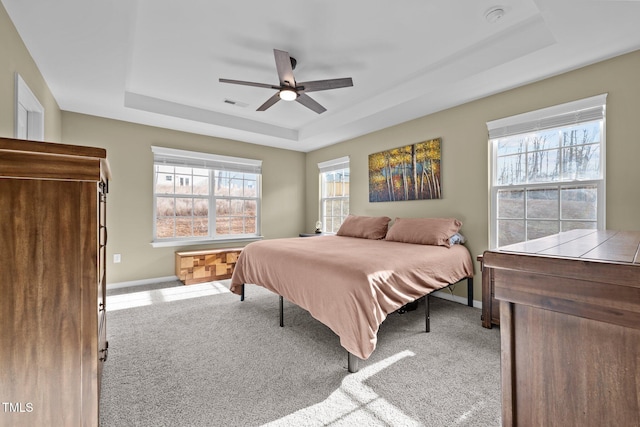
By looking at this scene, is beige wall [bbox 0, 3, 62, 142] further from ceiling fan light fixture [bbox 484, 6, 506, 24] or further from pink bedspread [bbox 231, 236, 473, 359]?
ceiling fan light fixture [bbox 484, 6, 506, 24]

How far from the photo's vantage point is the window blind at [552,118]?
2.52 metres

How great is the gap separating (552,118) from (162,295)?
484cm

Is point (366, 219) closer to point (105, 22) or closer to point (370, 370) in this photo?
point (370, 370)

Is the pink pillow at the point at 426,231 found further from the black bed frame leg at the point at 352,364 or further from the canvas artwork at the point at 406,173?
the black bed frame leg at the point at 352,364

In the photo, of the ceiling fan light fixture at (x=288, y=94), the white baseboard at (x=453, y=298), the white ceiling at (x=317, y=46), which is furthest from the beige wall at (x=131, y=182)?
the white baseboard at (x=453, y=298)

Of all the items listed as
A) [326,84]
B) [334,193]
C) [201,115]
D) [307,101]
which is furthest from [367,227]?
[201,115]

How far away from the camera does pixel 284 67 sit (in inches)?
96.7

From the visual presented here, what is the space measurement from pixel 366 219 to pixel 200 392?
300 cm

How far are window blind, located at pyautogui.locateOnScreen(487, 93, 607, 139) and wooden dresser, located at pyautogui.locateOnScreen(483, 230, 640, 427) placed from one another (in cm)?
287

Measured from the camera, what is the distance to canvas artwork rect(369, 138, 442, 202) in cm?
375

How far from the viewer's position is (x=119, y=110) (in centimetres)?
370

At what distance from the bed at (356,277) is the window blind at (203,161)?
7.44ft

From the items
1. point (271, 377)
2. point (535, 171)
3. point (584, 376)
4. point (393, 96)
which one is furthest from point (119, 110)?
point (535, 171)

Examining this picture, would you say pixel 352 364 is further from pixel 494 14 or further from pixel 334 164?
pixel 334 164
